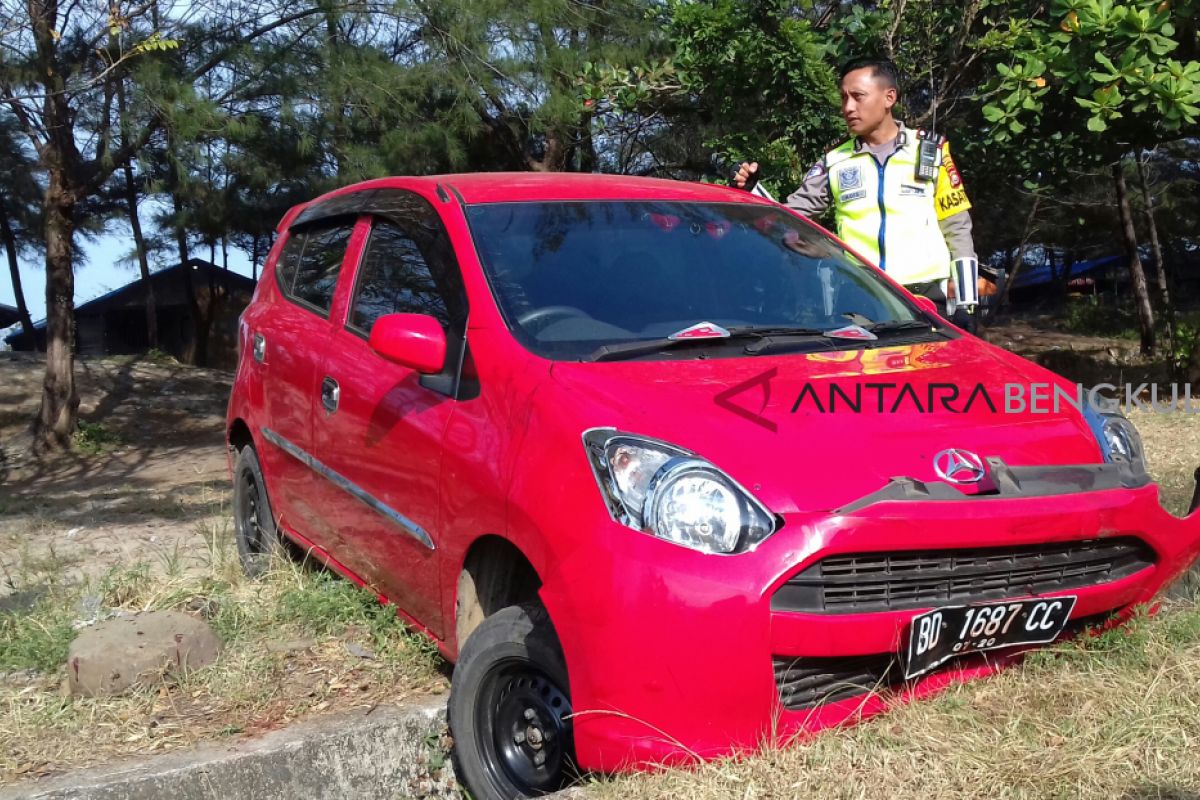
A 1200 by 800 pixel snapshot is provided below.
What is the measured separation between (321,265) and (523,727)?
2.30 m

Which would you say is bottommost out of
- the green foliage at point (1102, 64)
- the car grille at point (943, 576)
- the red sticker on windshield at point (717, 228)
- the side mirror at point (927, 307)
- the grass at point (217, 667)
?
the grass at point (217, 667)

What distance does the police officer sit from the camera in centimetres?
486

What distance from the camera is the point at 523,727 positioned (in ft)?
9.44

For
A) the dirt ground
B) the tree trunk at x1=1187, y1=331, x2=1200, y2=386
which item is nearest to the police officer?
the dirt ground

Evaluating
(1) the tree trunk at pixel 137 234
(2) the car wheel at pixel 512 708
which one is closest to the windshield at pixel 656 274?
(2) the car wheel at pixel 512 708

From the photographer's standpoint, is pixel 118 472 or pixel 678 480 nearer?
pixel 678 480

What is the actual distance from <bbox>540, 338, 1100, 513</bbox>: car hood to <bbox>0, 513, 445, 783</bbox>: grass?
1.21m

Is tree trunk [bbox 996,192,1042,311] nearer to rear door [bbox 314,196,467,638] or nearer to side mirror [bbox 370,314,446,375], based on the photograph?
rear door [bbox 314,196,467,638]

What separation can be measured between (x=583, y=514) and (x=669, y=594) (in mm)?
272

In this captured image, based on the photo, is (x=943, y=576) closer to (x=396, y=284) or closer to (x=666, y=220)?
(x=666, y=220)

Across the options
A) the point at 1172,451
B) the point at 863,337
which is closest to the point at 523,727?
the point at 863,337

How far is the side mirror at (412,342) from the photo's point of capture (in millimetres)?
3234

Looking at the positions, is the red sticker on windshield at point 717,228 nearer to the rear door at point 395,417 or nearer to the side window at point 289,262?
the rear door at point 395,417

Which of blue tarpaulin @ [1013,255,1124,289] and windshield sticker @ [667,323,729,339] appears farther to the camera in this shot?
blue tarpaulin @ [1013,255,1124,289]
